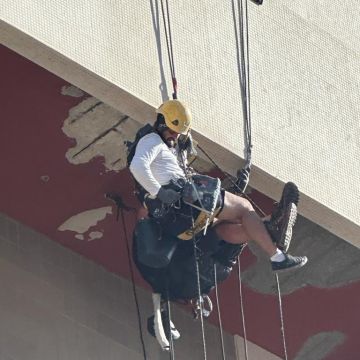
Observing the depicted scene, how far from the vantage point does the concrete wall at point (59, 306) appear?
390 inches

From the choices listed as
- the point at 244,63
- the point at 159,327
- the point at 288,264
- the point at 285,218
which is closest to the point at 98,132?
the point at 244,63

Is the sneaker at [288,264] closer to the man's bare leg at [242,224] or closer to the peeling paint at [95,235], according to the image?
the man's bare leg at [242,224]

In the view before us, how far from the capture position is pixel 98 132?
9.37 metres

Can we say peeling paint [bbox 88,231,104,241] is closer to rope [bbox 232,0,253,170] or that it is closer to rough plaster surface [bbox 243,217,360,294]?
rough plaster surface [bbox 243,217,360,294]

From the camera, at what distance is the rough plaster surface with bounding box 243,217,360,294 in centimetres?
1019

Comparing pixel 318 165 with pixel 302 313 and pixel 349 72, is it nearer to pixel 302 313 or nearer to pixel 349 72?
pixel 349 72

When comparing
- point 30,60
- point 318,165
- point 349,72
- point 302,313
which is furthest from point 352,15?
point 30,60

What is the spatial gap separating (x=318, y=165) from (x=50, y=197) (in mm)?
1822

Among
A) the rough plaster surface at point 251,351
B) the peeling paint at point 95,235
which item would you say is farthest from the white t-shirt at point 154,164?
the rough plaster surface at point 251,351

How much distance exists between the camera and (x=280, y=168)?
950 cm

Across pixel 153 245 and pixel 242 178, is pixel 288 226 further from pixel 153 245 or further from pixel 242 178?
pixel 153 245

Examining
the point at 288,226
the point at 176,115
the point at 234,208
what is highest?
the point at 176,115

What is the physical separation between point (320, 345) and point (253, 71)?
105 inches

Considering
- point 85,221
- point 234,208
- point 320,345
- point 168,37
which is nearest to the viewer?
point 234,208
